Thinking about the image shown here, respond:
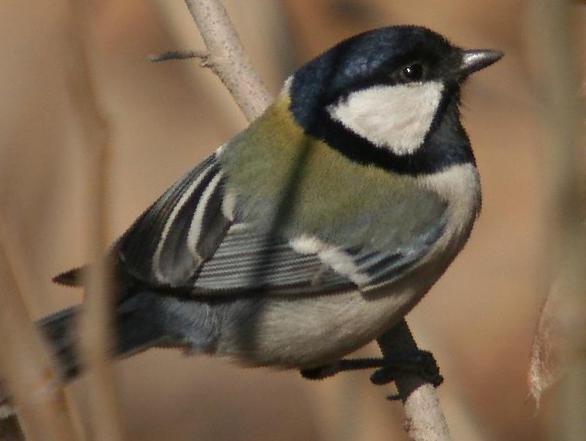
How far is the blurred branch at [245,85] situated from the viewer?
2178mm

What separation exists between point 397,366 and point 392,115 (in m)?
0.51

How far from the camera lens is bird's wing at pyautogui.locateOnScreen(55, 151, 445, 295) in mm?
2182

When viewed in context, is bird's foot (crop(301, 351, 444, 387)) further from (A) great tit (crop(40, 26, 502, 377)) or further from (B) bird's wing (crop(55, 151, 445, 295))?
(B) bird's wing (crop(55, 151, 445, 295))

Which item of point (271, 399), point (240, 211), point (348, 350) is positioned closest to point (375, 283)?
point (348, 350)

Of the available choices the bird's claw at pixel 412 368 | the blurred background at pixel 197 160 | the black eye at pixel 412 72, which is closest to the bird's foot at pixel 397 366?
the bird's claw at pixel 412 368

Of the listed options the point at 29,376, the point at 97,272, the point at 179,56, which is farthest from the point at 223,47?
the point at 29,376

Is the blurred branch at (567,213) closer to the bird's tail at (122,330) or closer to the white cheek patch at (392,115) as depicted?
the bird's tail at (122,330)

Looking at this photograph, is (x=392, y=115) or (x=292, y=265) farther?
(x=392, y=115)

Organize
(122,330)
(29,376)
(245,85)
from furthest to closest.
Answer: (245,85) → (122,330) → (29,376)

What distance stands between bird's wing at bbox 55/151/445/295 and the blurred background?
79cm

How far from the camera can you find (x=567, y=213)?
3.80ft

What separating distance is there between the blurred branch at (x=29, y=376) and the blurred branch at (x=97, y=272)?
5 centimetres

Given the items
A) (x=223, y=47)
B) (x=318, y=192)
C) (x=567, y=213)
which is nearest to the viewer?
(x=567, y=213)

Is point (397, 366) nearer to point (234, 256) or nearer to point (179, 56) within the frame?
point (234, 256)
